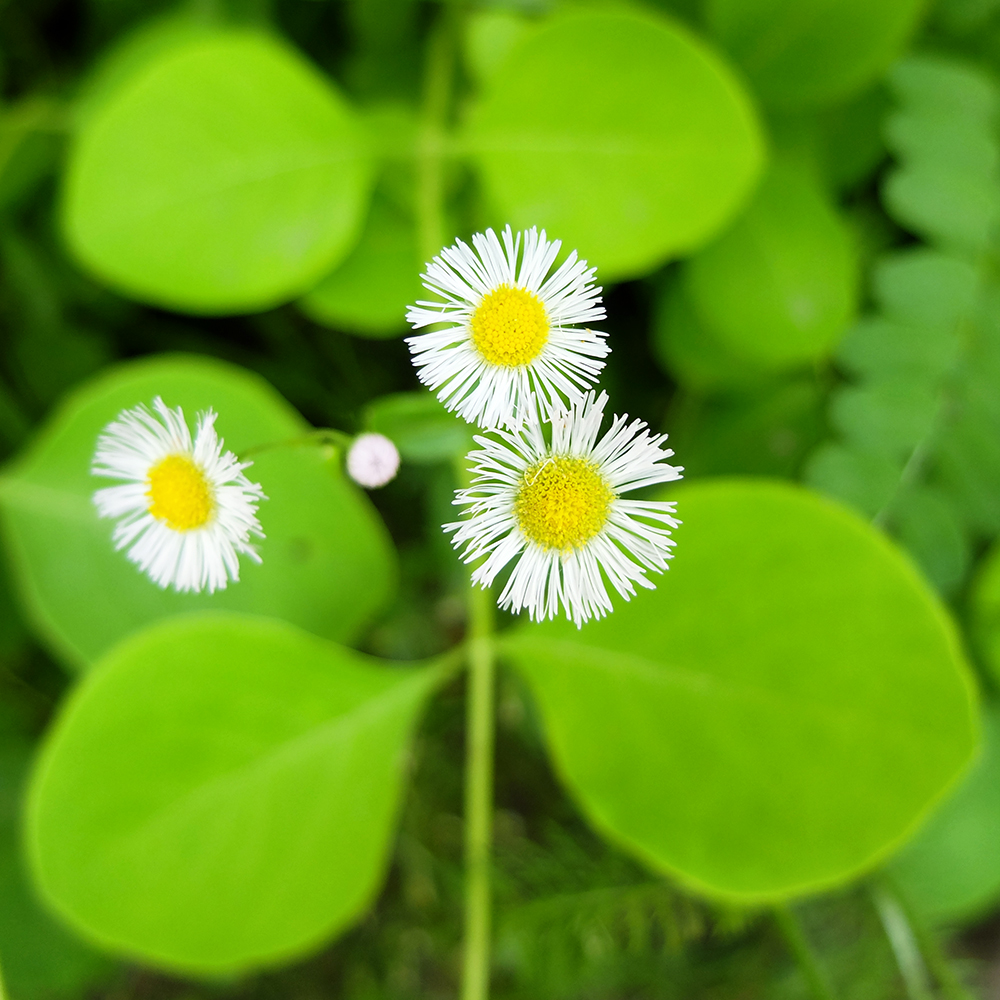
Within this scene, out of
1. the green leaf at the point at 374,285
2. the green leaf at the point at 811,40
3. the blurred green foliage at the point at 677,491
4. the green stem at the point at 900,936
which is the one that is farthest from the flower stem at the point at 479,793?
the green leaf at the point at 811,40

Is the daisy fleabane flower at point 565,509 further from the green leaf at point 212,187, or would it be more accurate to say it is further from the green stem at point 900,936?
the green stem at point 900,936

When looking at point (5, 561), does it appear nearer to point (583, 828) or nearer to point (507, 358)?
point (583, 828)

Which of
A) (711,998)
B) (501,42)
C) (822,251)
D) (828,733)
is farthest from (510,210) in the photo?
(711,998)

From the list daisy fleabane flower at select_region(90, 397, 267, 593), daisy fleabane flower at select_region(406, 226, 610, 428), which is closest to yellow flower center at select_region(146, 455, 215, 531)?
daisy fleabane flower at select_region(90, 397, 267, 593)

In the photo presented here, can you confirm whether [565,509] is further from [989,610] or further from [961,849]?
[961,849]

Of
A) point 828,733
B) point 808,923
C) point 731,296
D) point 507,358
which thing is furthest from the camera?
point 808,923

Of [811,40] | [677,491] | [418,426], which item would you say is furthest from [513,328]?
[811,40]
